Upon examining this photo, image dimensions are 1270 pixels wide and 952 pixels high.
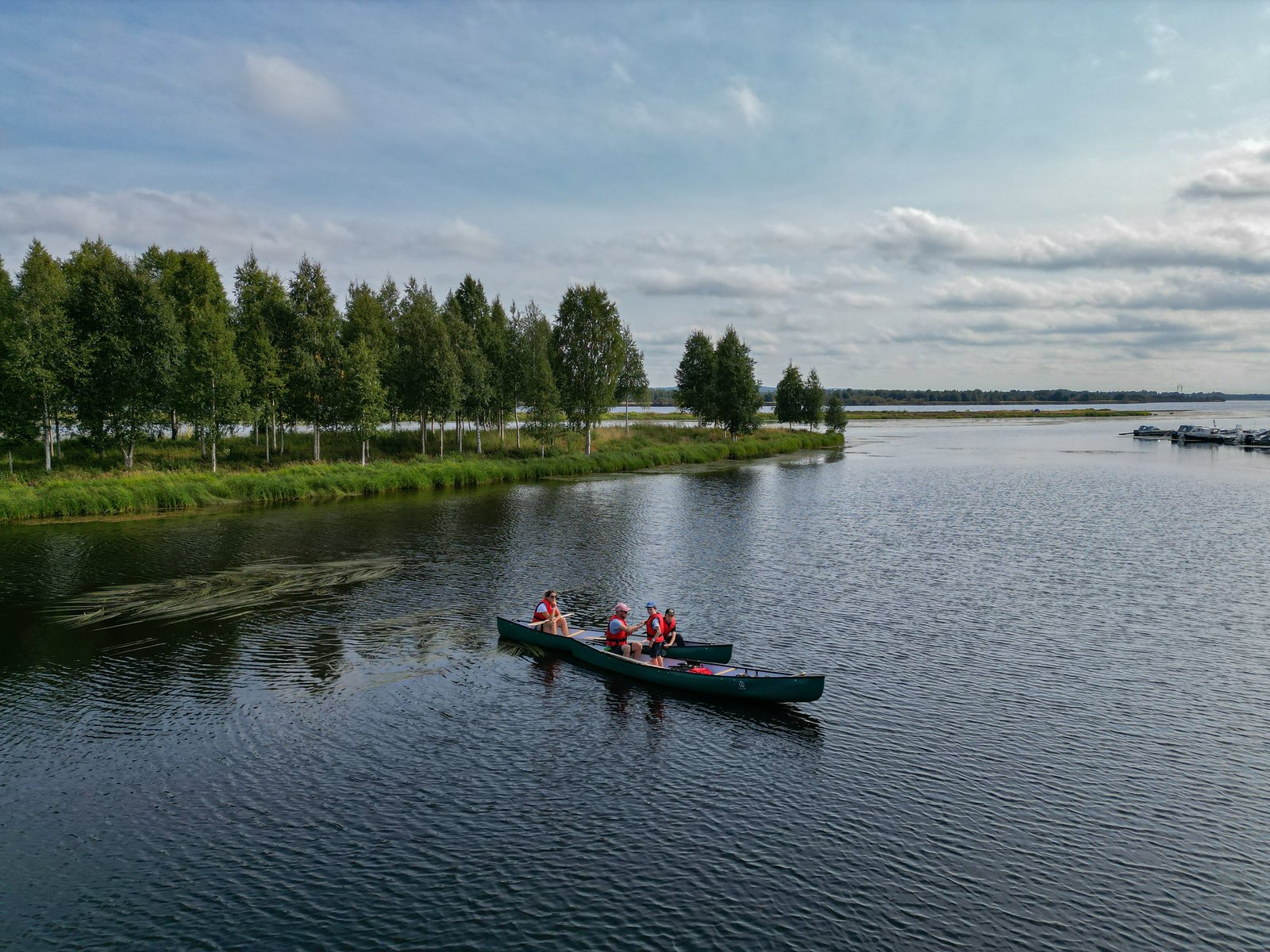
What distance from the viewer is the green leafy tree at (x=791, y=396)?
5313 inches

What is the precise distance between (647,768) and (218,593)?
24.7 metres

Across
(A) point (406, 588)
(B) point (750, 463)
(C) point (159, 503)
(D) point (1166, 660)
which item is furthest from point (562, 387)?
(D) point (1166, 660)

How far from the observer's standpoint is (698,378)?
4577 inches

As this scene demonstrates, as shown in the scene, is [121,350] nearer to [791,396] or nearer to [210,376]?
[210,376]

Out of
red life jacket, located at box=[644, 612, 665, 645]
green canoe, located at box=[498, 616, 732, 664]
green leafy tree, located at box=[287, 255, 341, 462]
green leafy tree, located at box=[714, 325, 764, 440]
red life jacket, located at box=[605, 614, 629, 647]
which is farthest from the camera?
green leafy tree, located at box=[714, 325, 764, 440]

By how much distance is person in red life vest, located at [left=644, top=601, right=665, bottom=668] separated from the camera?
2616 centimetres

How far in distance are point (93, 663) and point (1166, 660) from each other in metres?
37.3

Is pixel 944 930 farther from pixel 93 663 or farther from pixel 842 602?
pixel 93 663

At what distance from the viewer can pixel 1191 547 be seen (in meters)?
45.3

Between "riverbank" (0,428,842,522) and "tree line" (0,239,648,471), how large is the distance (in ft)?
13.0

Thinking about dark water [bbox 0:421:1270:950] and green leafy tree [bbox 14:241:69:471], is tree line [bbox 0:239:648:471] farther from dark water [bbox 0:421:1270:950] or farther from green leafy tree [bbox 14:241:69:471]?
dark water [bbox 0:421:1270:950]

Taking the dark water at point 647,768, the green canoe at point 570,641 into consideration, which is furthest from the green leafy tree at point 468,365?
the green canoe at point 570,641

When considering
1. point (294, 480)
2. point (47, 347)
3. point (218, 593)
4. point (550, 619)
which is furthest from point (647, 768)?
point (47, 347)

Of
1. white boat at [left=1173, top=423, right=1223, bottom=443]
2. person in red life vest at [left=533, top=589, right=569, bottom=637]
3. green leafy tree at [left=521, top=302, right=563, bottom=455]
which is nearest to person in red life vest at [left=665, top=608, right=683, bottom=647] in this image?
person in red life vest at [left=533, top=589, right=569, bottom=637]
